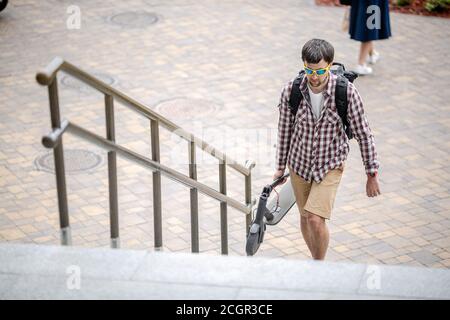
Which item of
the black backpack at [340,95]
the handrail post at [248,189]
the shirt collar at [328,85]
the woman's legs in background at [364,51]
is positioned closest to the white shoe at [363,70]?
the woman's legs in background at [364,51]

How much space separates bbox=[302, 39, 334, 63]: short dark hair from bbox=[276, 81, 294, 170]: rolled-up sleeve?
30 centimetres

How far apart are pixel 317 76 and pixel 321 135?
1.43 ft

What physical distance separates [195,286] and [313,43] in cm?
201

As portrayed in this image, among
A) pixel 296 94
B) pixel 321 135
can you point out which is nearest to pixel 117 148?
pixel 296 94

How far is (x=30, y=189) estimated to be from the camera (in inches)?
339

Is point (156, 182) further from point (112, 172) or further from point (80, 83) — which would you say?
point (80, 83)

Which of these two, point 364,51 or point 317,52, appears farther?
point 364,51

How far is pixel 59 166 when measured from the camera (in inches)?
190

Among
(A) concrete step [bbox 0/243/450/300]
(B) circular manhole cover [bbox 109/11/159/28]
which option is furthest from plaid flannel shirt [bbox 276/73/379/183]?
(B) circular manhole cover [bbox 109/11/159/28]

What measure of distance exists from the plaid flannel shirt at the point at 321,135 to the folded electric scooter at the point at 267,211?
0.28m

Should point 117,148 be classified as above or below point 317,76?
below

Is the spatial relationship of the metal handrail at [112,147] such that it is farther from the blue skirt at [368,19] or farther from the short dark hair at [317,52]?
the blue skirt at [368,19]

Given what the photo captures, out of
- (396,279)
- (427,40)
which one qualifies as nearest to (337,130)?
(396,279)
